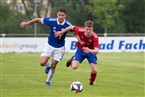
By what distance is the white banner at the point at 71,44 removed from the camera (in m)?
41.3

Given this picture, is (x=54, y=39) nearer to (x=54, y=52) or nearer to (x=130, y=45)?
(x=54, y=52)

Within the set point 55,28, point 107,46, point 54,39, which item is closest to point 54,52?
point 54,39

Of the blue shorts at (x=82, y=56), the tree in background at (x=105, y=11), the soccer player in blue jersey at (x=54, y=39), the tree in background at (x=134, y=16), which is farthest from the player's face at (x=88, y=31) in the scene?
the tree in background at (x=134, y=16)

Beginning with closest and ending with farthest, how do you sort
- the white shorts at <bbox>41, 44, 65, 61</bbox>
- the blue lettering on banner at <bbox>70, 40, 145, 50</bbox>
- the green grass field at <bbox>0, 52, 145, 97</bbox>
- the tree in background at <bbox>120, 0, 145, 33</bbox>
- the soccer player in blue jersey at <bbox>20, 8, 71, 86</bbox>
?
the green grass field at <bbox>0, 52, 145, 97</bbox> < the soccer player in blue jersey at <bbox>20, 8, 71, 86</bbox> < the white shorts at <bbox>41, 44, 65, 61</bbox> < the blue lettering on banner at <bbox>70, 40, 145, 50</bbox> < the tree in background at <bbox>120, 0, 145, 33</bbox>

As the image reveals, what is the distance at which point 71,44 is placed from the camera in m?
42.3

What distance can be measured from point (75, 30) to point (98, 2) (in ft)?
145

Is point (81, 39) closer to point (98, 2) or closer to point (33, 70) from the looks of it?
point (33, 70)

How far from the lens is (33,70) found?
79.3 feet

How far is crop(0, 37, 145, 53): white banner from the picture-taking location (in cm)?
4134

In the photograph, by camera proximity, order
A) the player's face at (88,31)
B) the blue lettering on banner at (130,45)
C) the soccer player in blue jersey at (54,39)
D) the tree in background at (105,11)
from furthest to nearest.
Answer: the tree in background at (105,11) → the blue lettering on banner at (130,45) → the soccer player in blue jersey at (54,39) → the player's face at (88,31)

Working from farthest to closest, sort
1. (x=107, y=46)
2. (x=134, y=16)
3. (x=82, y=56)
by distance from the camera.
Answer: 1. (x=134, y=16)
2. (x=107, y=46)
3. (x=82, y=56)

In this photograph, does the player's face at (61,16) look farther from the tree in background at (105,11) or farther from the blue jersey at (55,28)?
the tree in background at (105,11)

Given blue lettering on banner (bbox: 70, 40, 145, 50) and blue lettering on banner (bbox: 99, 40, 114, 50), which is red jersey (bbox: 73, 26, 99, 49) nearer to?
blue lettering on banner (bbox: 99, 40, 114, 50)

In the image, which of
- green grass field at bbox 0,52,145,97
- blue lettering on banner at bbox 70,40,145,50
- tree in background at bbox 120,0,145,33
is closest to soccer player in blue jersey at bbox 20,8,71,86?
green grass field at bbox 0,52,145,97
